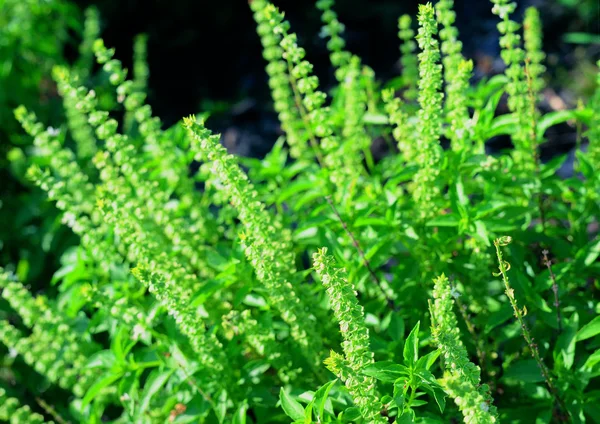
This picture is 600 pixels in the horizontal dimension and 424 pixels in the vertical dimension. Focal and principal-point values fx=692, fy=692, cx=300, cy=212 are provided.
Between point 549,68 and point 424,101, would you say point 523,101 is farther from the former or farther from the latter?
point 549,68

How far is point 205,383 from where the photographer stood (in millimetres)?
2783

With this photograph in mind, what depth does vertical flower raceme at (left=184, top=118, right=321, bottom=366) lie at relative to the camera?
2.34m

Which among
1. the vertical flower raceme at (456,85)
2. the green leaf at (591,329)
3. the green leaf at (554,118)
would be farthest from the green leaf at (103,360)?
the green leaf at (554,118)

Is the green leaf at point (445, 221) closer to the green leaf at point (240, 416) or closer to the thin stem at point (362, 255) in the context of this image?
the thin stem at point (362, 255)

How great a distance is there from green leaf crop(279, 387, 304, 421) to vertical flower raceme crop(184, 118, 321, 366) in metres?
0.33

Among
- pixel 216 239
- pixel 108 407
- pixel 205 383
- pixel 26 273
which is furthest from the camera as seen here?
pixel 26 273

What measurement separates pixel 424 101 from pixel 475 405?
1234 mm

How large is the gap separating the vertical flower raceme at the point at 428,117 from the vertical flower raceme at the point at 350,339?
2.81 feet

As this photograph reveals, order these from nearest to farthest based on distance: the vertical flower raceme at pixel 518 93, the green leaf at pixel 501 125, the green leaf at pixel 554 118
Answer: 1. the vertical flower raceme at pixel 518 93
2. the green leaf at pixel 501 125
3. the green leaf at pixel 554 118

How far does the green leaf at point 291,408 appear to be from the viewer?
2.27m

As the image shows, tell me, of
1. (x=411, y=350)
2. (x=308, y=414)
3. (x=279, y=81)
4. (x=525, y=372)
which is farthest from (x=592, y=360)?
(x=279, y=81)

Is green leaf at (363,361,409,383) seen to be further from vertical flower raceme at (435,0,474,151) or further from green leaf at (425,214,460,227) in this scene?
vertical flower raceme at (435,0,474,151)

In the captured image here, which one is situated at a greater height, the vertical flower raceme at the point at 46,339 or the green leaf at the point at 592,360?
the vertical flower raceme at the point at 46,339

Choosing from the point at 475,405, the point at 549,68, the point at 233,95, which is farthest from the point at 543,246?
the point at 233,95
